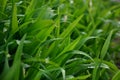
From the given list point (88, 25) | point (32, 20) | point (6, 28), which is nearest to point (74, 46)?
point (32, 20)

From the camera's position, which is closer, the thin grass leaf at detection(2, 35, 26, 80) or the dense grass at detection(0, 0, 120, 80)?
the thin grass leaf at detection(2, 35, 26, 80)

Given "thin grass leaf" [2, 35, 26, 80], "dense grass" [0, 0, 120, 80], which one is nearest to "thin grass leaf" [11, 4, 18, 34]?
"dense grass" [0, 0, 120, 80]

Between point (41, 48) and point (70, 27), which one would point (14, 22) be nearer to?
point (41, 48)

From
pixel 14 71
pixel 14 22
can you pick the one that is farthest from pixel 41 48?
pixel 14 71

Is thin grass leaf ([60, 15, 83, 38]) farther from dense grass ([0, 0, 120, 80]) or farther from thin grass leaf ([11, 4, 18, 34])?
thin grass leaf ([11, 4, 18, 34])

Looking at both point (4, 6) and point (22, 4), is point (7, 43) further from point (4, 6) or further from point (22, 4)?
point (22, 4)

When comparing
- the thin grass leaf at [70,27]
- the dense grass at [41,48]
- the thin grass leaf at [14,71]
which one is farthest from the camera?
the thin grass leaf at [70,27]

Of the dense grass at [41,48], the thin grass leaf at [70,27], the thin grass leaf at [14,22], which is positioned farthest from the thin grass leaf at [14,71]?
the thin grass leaf at [70,27]

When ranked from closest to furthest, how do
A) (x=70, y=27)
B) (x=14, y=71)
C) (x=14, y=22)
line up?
1. (x=14, y=71)
2. (x=14, y=22)
3. (x=70, y=27)

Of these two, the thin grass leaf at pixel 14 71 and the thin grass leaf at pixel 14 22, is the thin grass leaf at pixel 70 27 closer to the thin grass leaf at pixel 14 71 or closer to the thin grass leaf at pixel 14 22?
the thin grass leaf at pixel 14 22

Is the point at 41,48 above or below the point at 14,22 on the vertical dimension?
below

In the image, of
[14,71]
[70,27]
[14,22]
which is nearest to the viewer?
[14,71]
